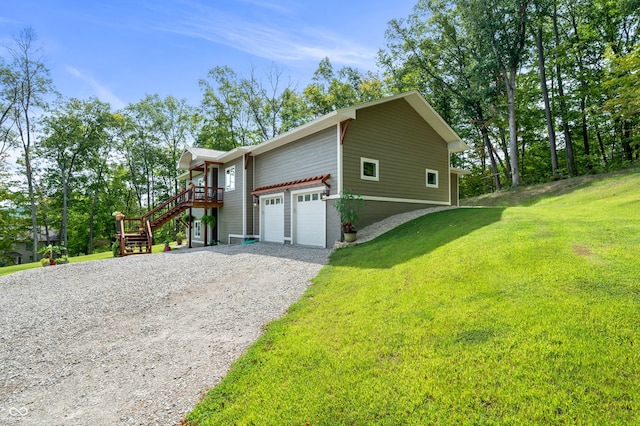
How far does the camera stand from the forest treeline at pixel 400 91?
19719 mm

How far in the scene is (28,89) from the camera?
22375 millimetres

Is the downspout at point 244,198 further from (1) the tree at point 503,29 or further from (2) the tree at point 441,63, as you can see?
(1) the tree at point 503,29

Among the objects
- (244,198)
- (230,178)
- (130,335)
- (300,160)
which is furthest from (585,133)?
(130,335)

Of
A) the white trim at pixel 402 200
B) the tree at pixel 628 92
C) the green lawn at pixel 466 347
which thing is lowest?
the green lawn at pixel 466 347

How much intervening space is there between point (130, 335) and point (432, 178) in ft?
44.6

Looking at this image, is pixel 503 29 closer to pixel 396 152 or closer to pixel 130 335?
pixel 396 152

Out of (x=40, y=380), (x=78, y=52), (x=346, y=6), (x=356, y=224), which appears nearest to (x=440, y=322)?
(x=40, y=380)

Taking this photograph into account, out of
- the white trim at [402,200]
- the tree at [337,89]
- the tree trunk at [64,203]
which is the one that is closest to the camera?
the white trim at [402,200]

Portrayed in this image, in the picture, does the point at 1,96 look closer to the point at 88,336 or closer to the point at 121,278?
the point at 121,278

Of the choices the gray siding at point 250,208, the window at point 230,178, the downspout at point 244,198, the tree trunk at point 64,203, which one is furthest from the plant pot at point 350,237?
the tree trunk at point 64,203

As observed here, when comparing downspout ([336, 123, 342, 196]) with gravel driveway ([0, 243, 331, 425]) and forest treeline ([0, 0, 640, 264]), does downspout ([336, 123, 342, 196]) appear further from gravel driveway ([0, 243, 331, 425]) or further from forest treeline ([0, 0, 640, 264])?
forest treeline ([0, 0, 640, 264])

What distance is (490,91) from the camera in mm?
20609

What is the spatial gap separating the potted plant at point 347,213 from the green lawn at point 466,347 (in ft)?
15.0

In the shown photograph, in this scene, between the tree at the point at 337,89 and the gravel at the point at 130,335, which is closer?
the gravel at the point at 130,335
